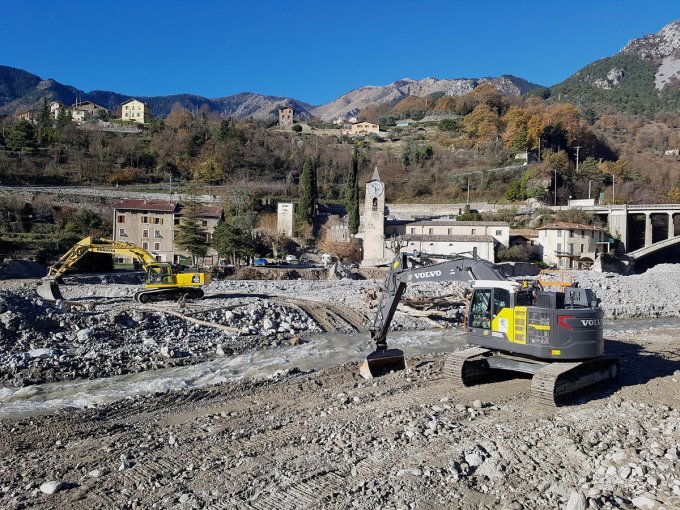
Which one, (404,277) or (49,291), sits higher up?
(404,277)

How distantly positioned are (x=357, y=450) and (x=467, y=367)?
3.80 meters

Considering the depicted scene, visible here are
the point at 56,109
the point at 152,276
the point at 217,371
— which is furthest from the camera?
the point at 56,109

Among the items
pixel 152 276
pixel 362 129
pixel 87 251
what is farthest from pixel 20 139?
pixel 362 129

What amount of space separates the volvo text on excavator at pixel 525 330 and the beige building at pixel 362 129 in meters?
87.6

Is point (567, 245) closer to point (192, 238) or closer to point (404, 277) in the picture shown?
point (192, 238)

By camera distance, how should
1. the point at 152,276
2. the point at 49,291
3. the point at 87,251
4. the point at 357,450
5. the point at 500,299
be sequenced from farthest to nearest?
the point at 152,276, the point at 87,251, the point at 49,291, the point at 500,299, the point at 357,450

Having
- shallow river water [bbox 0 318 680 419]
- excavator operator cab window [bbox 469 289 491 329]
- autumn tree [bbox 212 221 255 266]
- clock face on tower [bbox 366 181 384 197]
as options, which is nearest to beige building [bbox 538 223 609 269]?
clock face on tower [bbox 366 181 384 197]

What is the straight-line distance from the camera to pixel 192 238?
39281mm

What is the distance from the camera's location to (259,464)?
671 cm

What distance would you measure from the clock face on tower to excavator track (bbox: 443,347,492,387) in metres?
37.4

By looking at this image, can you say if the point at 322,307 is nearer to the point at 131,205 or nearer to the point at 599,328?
the point at 599,328

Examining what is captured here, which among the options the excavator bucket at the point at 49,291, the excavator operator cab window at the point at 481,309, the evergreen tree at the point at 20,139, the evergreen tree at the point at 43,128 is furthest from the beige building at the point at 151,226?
the excavator operator cab window at the point at 481,309

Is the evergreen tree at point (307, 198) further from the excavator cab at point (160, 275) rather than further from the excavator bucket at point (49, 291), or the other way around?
the excavator bucket at point (49, 291)

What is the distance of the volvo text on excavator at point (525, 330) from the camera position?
9.02m
